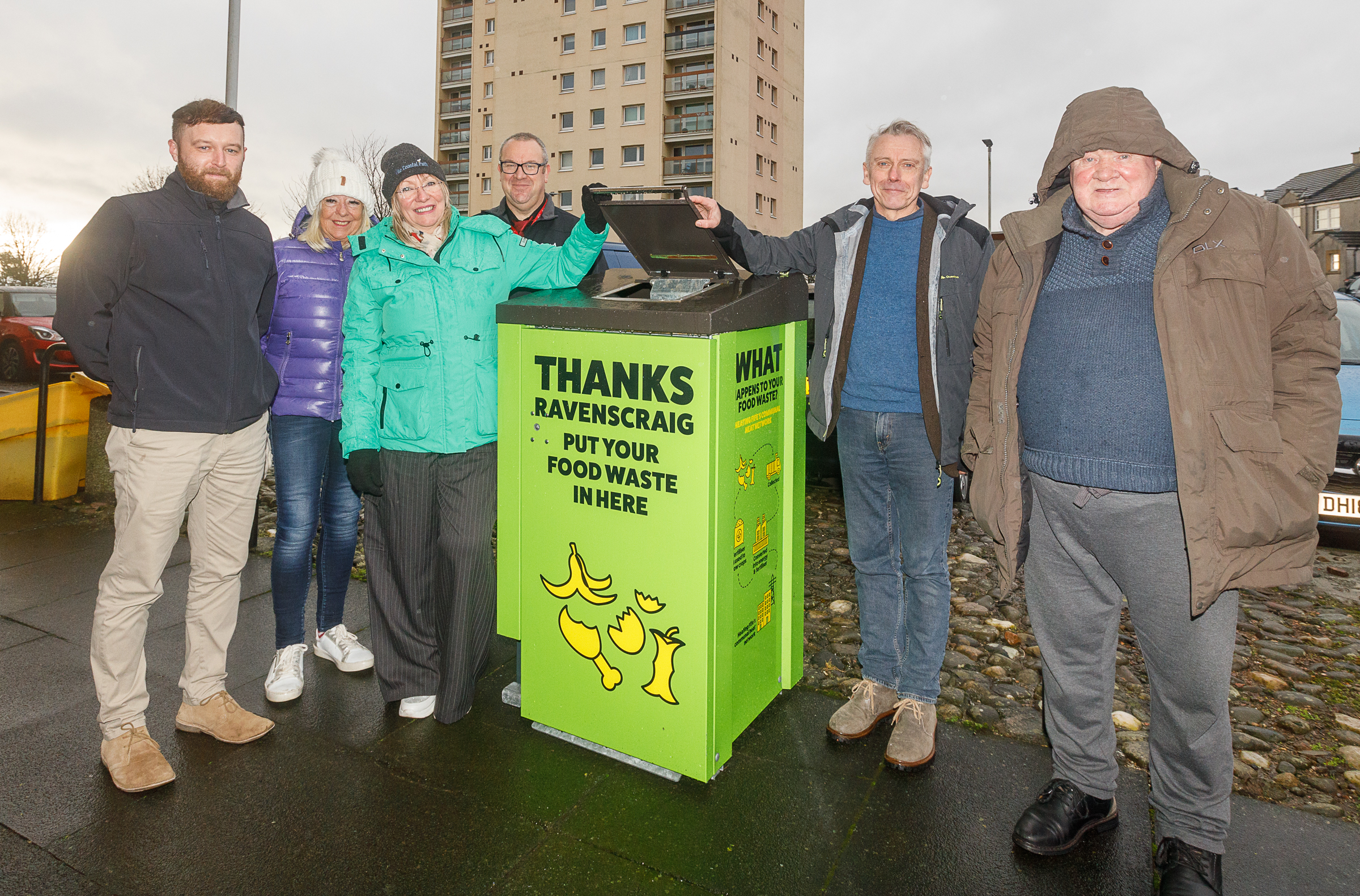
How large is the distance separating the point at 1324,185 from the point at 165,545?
71008mm

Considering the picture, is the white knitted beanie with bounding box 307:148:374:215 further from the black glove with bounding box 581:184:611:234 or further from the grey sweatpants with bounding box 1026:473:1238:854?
the grey sweatpants with bounding box 1026:473:1238:854

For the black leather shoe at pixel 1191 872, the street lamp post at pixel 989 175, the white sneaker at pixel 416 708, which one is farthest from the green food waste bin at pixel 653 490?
the street lamp post at pixel 989 175

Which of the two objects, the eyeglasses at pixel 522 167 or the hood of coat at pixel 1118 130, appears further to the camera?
the eyeglasses at pixel 522 167

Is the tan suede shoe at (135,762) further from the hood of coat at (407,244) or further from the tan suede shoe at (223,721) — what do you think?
the hood of coat at (407,244)

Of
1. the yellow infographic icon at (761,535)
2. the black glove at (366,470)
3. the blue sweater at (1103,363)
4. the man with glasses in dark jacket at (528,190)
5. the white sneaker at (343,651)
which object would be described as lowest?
the white sneaker at (343,651)

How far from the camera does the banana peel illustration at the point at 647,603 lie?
9.26ft

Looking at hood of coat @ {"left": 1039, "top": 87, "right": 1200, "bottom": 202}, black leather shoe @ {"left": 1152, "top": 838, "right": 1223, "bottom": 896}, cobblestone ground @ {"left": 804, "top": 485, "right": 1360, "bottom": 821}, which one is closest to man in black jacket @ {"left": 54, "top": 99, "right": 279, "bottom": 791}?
cobblestone ground @ {"left": 804, "top": 485, "right": 1360, "bottom": 821}

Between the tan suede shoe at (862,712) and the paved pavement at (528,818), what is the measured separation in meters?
0.05

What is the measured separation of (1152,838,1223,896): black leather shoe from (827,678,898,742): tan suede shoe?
1061 millimetres

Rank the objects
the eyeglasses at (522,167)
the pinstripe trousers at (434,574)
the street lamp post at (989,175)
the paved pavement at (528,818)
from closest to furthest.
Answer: the paved pavement at (528,818) → the pinstripe trousers at (434,574) → the eyeglasses at (522,167) → the street lamp post at (989,175)

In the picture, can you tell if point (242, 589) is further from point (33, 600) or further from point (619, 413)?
point (619, 413)

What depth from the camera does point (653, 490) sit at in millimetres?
2770

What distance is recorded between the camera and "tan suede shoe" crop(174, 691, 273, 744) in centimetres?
313

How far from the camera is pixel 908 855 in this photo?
8.13ft
